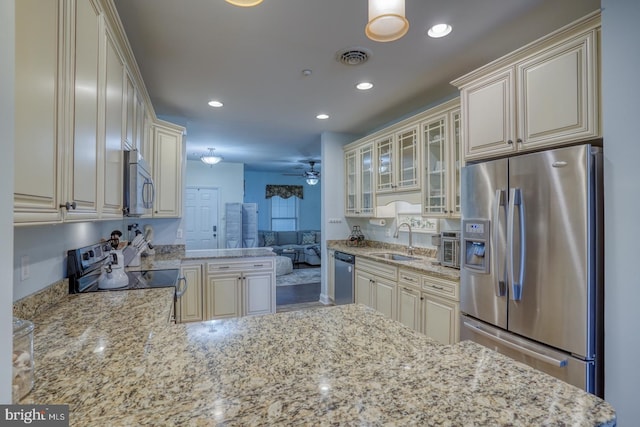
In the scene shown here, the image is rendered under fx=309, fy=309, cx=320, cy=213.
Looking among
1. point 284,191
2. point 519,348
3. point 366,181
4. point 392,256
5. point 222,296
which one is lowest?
point 222,296

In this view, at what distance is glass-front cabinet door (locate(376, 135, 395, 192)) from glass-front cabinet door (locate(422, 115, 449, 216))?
23.8 inches

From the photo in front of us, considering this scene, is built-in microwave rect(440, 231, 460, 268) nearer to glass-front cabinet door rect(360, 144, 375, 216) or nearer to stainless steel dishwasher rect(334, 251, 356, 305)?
stainless steel dishwasher rect(334, 251, 356, 305)

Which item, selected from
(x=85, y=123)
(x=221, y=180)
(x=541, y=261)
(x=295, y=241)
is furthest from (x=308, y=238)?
(x=85, y=123)

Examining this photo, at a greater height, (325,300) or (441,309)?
(441,309)

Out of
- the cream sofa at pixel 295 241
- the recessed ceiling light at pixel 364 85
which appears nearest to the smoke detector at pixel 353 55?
the recessed ceiling light at pixel 364 85

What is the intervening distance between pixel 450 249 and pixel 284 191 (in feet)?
24.3

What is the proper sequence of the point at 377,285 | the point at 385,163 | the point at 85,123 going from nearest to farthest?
the point at 85,123
the point at 377,285
the point at 385,163

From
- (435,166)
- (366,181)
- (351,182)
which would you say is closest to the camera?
(435,166)

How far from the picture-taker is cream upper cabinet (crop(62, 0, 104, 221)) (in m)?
1.15

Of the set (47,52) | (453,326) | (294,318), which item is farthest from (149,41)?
(453,326)

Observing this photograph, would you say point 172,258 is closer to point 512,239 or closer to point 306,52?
point 306,52

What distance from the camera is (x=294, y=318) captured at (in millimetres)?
1384

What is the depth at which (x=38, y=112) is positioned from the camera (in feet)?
2.98

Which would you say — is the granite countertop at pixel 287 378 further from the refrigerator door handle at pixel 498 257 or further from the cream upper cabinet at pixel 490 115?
the cream upper cabinet at pixel 490 115
